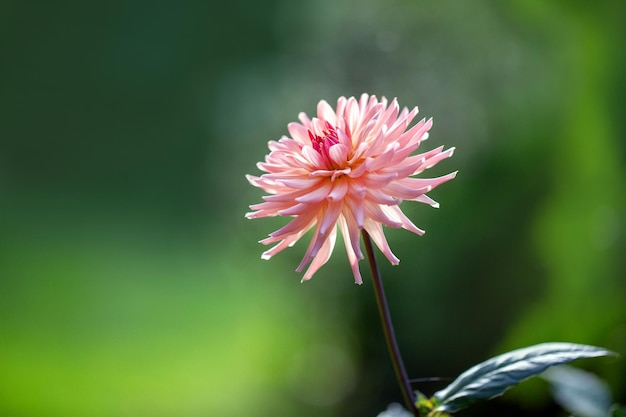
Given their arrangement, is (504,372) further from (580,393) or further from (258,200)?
(258,200)

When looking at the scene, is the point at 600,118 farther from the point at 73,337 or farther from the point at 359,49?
the point at 73,337

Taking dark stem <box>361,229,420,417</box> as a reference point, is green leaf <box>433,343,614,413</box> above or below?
below

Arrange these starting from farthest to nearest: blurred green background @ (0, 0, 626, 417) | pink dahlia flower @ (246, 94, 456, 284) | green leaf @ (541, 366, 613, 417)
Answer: blurred green background @ (0, 0, 626, 417) → green leaf @ (541, 366, 613, 417) → pink dahlia flower @ (246, 94, 456, 284)

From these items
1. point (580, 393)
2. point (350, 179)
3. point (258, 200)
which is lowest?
point (580, 393)

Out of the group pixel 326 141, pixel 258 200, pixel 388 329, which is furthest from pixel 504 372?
pixel 258 200

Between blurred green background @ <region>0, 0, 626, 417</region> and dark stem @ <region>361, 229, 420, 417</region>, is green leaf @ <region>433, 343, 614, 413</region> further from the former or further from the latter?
blurred green background @ <region>0, 0, 626, 417</region>

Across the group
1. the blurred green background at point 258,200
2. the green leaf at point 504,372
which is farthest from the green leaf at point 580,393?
the blurred green background at point 258,200

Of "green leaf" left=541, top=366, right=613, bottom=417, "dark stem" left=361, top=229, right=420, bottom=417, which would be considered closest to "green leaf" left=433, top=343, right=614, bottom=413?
"dark stem" left=361, top=229, right=420, bottom=417
